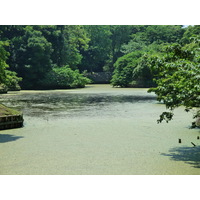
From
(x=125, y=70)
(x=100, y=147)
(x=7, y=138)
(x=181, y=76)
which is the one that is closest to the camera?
(x=181, y=76)

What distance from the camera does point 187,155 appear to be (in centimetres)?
874

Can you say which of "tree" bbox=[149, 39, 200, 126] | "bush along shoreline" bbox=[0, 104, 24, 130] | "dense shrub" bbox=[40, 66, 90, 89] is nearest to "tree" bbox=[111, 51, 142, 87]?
"dense shrub" bbox=[40, 66, 90, 89]

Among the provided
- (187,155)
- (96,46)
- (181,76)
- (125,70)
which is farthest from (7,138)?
(96,46)

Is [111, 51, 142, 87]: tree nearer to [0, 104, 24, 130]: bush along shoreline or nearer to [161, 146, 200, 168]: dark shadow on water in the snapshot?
[0, 104, 24, 130]: bush along shoreline

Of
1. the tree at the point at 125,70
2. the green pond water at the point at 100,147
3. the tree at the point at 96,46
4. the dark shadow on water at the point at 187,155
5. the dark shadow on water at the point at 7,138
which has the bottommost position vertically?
the dark shadow on water at the point at 7,138

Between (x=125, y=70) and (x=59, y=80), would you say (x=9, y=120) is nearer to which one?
(x=59, y=80)

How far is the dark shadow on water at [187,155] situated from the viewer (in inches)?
318

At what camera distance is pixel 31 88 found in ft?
146

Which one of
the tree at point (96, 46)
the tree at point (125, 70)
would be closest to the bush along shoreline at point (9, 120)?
the tree at point (125, 70)

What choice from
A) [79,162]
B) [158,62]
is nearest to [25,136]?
[79,162]

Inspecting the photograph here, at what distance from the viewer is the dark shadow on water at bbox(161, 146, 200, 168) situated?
26.5ft

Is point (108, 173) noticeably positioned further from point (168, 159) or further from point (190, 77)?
point (190, 77)

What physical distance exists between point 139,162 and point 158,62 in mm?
2617

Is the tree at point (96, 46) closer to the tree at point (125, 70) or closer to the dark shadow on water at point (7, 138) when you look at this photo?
the tree at point (125, 70)
